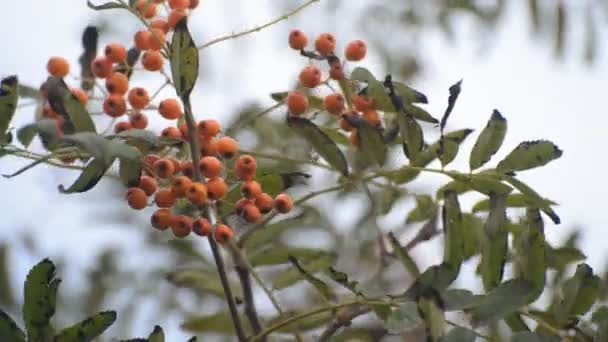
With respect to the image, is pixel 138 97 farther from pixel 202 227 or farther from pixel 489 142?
pixel 489 142

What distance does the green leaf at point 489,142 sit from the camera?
791 millimetres

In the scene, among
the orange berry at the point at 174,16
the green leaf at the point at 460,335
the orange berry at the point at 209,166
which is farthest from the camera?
the orange berry at the point at 174,16

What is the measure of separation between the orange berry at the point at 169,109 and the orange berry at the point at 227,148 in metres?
0.05

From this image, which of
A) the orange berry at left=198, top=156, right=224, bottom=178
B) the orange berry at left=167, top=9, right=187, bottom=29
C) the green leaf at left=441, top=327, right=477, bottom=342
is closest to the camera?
the green leaf at left=441, top=327, right=477, bottom=342

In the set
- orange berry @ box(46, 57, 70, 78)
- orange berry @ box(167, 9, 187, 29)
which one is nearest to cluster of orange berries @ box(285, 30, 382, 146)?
orange berry @ box(167, 9, 187, 29)

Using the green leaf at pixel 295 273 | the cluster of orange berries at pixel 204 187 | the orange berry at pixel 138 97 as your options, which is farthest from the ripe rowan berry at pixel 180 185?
the green leaf at pixel 295 273

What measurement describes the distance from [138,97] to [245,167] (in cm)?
11

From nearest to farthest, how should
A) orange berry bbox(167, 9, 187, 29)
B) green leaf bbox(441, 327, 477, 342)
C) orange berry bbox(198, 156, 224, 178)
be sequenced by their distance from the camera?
green leaf bbox(441, 327, 477, 342) < orange berry bbox(198, 156, 224, 178) < orange berry bbox(167, 9, 187, 29)

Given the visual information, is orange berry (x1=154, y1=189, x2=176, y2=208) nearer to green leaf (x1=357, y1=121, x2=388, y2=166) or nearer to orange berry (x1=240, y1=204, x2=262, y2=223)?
orange berry (x1=240, y1=204, x2=262, y2=223)

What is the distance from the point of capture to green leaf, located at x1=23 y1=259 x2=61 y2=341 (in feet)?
2.16

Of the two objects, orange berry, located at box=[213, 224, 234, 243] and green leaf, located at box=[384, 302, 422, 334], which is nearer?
green leaf, located at box=[384, 302, 422, 334]

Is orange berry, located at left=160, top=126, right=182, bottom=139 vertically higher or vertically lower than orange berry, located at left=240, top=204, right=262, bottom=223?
higher

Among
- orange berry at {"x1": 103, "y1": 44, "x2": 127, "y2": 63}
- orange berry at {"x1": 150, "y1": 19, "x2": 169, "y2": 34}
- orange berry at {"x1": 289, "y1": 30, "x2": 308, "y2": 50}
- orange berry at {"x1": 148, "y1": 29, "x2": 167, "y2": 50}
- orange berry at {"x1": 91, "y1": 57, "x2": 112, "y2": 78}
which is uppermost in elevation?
orange berry at {"x1": 150, "y1": 19, "x2": 169, "y2": 34}

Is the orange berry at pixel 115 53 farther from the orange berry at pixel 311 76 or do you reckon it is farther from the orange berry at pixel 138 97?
the orange berry at pixel 311 76
